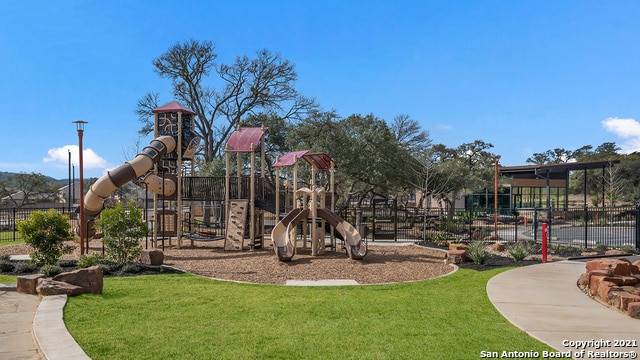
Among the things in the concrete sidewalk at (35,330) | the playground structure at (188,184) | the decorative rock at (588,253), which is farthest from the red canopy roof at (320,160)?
the concrete sidewalk at (35,330)

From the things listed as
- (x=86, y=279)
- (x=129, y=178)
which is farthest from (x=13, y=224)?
(x=86, y=279)

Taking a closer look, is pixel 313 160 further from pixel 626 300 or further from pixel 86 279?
pixel 626 300

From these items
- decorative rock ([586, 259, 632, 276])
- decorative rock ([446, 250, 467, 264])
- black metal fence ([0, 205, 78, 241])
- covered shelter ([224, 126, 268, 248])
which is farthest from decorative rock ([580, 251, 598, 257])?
black metal fence ([0, 205, 78, 241])

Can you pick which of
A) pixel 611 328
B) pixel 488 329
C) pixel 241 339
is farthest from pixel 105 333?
pixel 611 328

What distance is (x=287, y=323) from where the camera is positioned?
6.34 m

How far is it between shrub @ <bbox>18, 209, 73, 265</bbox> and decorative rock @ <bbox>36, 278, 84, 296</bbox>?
358 centimetres

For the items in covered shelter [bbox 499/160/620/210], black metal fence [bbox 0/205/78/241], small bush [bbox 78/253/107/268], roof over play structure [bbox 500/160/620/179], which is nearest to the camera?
small bush [bbox 78/253/107/268]

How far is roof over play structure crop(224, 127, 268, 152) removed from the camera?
18.4 metres

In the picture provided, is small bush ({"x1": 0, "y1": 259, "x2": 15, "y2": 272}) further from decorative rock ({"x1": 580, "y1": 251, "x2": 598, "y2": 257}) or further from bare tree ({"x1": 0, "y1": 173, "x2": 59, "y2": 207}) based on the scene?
bare tree ({"x1": 0, "y1": 173, "x2": 59, "y2": 207})

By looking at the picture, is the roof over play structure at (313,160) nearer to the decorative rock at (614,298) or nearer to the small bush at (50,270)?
the small bush at (50,270)

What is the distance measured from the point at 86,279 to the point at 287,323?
13.2ft

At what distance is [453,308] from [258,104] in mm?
37259

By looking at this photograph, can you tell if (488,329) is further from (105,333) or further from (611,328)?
(105,333)

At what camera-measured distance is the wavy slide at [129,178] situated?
17.8 meters
